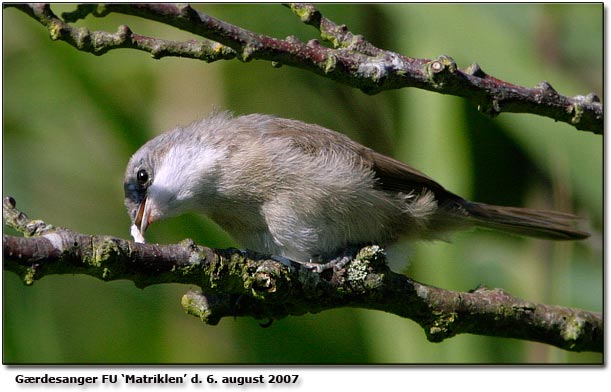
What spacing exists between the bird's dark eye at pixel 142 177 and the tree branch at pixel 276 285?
0.78 m

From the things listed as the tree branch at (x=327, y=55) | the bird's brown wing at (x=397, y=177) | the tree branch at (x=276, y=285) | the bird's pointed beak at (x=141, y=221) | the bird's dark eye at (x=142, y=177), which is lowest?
the tree branch at (x=276, y=285)

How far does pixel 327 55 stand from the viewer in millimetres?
2119

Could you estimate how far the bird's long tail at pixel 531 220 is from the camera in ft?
12.3

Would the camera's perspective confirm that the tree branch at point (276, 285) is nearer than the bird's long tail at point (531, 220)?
Yes

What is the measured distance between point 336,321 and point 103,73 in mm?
1829

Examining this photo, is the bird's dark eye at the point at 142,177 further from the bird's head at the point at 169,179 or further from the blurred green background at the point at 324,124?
the blurred green background at the point at 324,124

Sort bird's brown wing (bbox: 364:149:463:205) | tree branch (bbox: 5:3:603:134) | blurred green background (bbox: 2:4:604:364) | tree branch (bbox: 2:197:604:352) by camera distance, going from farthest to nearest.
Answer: blurred green background (bbox: 2:4:604:364) < bird's brown wing (bbox: 364:149:463:205) < tree branch (bbox: 5:3:603:134) < tree branch (bbox: 2:197:604:352)

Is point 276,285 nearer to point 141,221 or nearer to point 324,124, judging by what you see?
point 141,221

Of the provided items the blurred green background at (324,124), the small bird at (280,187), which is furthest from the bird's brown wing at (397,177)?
the blurred green background at (324,124)

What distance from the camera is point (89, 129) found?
13.2 feet

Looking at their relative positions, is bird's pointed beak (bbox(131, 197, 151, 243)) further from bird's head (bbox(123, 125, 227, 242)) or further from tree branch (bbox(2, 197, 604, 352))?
tree branch (bbox(2, 197, 604, 352))

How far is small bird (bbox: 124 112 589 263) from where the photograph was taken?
A: 3.16 m

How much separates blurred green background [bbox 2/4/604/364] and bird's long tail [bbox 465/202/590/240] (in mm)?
165

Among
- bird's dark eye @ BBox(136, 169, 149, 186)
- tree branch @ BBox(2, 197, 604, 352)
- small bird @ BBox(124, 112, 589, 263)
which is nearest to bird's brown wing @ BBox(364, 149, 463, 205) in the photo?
small bird @ BBox(124, 112, 589, 263)
